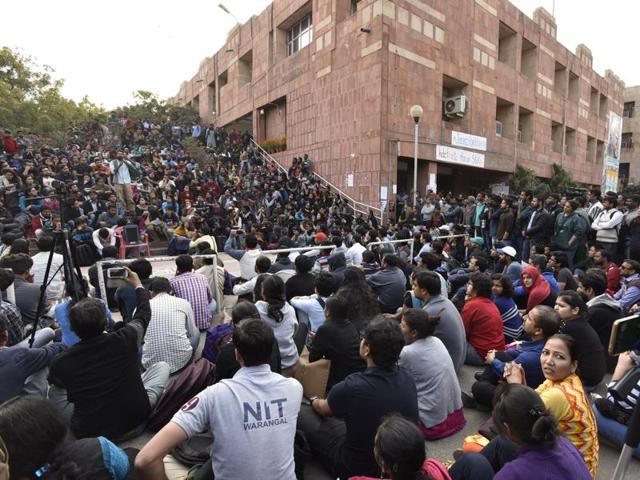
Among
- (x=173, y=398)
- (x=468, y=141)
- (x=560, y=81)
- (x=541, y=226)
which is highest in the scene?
(x=560, y=81)

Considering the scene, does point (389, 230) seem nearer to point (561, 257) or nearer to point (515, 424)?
point (561, 257)

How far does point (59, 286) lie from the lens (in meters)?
5.18

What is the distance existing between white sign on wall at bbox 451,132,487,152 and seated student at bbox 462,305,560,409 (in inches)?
627

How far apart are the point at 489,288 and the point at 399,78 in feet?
44.1

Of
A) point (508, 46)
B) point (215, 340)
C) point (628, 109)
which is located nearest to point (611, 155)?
point (628, 109)

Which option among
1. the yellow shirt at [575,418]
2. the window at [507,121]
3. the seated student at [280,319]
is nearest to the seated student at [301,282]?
the seated student at [280,319]

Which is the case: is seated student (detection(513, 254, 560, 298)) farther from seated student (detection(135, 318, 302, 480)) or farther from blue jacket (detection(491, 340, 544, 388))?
seated student (detection(135, 318, 302, 480))

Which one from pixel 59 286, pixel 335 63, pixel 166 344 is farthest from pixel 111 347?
pixel 335 63

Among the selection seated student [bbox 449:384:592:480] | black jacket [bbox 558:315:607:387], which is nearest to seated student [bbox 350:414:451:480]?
seated student [bbox 449:384:592:480]

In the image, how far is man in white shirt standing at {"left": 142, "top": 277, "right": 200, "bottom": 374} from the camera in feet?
12.1

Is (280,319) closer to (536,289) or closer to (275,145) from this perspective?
(536,289)

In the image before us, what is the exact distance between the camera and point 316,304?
13.5 feet

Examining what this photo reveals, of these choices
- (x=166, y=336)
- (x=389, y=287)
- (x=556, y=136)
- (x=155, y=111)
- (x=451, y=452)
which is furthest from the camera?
(x=155, y=111)

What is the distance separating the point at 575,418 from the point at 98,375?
2.91 m
